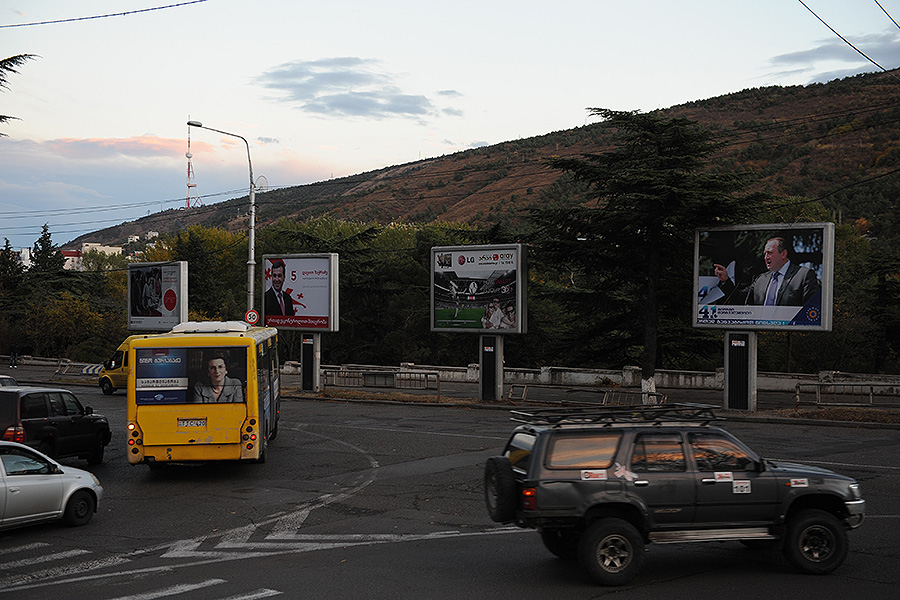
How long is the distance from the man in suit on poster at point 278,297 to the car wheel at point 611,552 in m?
29.6

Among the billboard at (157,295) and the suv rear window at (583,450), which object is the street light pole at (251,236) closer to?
the billboard at (157,295)

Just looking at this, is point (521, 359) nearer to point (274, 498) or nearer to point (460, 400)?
point (460, 400)

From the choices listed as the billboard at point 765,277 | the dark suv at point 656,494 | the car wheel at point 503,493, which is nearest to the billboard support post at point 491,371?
the billboard at point 765,277

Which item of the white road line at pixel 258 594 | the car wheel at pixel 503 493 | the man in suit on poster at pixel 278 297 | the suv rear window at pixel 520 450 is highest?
the man in suit on poster at pixel 278 297

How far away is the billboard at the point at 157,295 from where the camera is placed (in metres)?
43.8

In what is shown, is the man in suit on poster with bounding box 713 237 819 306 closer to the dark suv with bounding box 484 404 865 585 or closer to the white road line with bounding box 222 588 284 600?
the dark suv with bounding box 484 404 865 585

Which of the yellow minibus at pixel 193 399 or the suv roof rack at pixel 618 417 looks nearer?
the suv roof rack at pixel 618 417

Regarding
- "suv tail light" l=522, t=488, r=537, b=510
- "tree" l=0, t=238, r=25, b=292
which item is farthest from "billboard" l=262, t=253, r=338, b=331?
"tree" l=0, t=238, r=25, b=292

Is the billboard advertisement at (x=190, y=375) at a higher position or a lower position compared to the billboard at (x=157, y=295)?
lower

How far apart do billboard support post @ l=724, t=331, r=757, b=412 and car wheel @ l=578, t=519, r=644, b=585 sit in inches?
860

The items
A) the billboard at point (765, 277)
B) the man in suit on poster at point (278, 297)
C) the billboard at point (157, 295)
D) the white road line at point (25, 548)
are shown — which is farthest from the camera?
the billboard at point (157, 295)

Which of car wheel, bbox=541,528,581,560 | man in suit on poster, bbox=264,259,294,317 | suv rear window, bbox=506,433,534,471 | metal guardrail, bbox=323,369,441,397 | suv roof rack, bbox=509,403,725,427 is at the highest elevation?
man in suit on poster, bbox=264,259,294,317

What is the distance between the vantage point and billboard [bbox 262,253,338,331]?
36.2m

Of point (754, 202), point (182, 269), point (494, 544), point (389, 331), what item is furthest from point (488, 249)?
point (389, 331)
